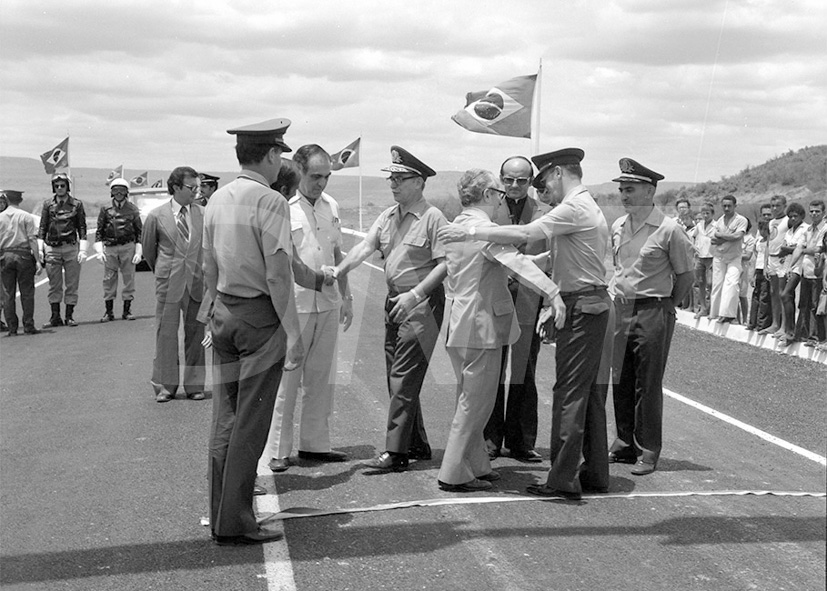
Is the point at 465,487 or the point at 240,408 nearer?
the point at 240,408

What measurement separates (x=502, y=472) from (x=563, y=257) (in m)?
1.67

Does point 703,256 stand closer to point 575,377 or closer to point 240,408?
point 575,377

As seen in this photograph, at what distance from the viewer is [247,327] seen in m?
5.58

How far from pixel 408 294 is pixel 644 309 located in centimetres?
184

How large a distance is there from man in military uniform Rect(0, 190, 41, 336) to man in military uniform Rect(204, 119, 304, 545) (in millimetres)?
9923

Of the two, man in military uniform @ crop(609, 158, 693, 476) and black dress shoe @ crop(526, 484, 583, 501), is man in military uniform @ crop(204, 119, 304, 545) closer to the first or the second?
black dress shoe @ crop(526, 484, 583, 501)

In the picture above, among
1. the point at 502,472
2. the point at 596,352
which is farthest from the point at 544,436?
the point at 596,352

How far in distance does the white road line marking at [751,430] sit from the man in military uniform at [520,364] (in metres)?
1.98

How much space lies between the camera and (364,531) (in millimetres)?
5695

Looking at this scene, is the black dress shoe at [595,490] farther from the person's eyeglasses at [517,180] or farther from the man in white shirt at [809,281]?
the man in white shirt at [809,281]

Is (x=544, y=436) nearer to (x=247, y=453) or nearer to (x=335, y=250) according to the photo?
(x=335, y=250)

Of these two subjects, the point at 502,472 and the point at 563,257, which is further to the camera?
the point at 502,472

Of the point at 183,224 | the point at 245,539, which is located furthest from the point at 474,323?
the point at 183,224

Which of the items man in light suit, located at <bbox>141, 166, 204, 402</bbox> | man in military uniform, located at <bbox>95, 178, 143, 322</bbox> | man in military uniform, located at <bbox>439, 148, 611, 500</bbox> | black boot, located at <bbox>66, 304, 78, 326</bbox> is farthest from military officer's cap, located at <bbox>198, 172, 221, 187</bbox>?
black boot, located at <bbox>66, 304, 78, 326</bbox>
